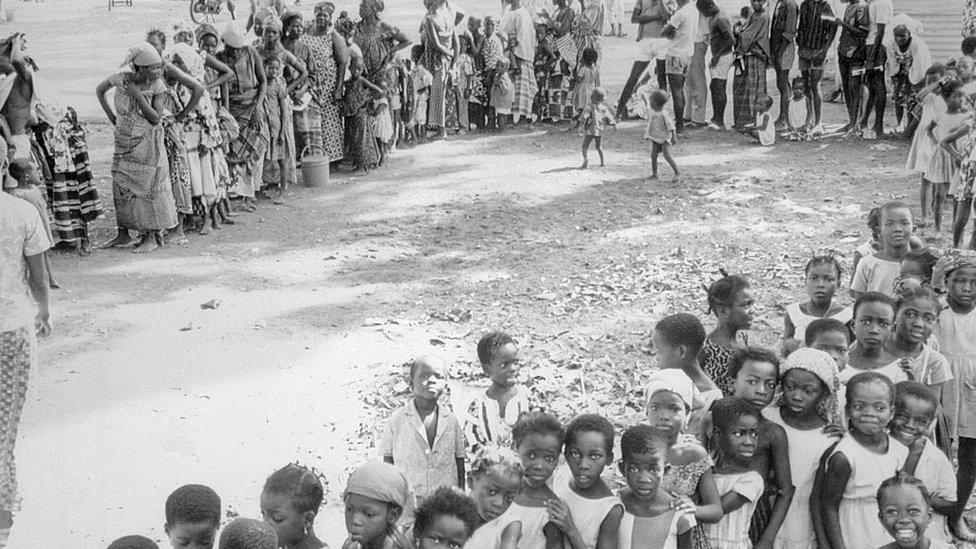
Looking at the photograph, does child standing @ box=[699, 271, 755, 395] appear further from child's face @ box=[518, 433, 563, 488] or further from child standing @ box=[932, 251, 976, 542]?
child's face @ box=[518, 433, 563, 488]

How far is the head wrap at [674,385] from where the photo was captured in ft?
12.0

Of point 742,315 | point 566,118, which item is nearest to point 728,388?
point 742,315

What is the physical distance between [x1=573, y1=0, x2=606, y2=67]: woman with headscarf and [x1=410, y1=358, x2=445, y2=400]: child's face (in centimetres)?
1020

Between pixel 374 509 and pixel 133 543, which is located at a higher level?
pixel 133 543

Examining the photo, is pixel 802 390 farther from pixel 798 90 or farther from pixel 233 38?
pixel 798 90

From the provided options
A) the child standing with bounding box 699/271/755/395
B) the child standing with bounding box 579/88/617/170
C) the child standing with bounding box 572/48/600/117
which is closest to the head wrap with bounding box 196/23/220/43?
the child standing with bounding box 579/88/617/170

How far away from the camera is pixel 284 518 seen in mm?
3234

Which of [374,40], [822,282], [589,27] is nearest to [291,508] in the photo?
[822,282]

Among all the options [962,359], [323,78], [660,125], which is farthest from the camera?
[323,78]

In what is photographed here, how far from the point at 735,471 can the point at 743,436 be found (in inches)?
5.4

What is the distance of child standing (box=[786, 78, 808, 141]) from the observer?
12789 mm

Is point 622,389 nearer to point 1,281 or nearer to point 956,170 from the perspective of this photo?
point 1,281

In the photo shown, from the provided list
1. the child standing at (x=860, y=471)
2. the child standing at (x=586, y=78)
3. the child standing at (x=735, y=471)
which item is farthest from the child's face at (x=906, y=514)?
the child standing at (x=586, y=78)

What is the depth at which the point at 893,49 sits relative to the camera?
12.0 meters
